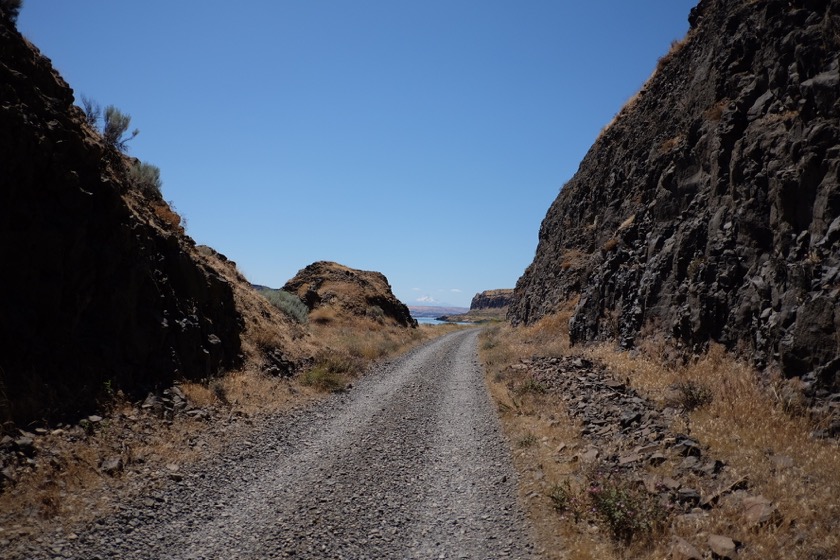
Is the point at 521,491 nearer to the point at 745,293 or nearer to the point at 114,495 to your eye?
the point at 114,495

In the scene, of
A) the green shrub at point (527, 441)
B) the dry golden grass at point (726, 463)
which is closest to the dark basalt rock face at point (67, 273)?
the green shrub at point (527, 441)

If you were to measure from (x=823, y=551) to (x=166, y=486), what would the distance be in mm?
9148

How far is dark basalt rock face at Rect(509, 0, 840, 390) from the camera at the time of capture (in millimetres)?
10375

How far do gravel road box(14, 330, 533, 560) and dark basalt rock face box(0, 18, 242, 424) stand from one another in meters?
3.32

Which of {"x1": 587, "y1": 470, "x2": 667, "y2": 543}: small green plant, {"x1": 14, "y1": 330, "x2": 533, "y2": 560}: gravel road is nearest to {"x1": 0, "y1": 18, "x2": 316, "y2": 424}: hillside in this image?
{"x1": 14, "y1": 330, "x2": 533, "y2": 560}: gravel road

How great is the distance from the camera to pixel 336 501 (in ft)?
24.7

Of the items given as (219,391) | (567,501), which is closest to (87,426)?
(219,391)

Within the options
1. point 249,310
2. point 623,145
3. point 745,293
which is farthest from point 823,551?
point 623,145

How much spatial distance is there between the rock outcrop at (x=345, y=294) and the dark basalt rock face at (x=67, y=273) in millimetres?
25125

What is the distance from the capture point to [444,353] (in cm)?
2969

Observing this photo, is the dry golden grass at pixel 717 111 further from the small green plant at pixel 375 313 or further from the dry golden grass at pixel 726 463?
the small green plant at pixel 375 313

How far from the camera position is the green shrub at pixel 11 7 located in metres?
11.2

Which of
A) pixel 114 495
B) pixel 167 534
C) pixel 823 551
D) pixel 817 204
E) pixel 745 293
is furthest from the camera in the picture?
pixel 745 293

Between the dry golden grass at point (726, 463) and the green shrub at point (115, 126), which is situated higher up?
the green shrub at point (115, 126)
